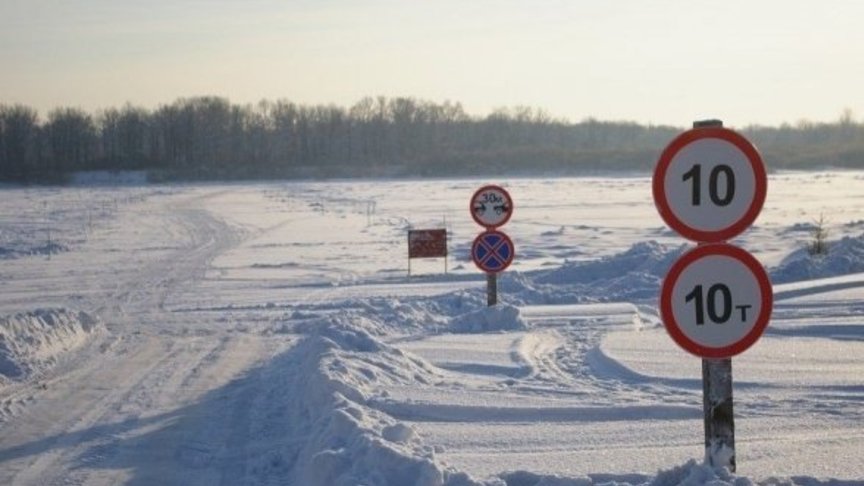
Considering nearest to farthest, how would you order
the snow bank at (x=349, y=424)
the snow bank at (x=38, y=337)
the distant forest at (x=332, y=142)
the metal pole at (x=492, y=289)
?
the snow bank at (x=349, y=424), the snow bank at (x=38, y=337), the metal pole at (x=492, y=289), the distant forest at (x=332, y=142)

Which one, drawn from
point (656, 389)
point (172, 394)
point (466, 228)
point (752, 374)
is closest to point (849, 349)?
point (752, 374)

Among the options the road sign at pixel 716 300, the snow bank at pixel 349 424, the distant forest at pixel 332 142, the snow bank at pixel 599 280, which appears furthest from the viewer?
the distant forest at pixel 332 142

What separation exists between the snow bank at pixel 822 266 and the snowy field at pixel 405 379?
0.18 feet

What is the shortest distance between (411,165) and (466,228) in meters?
73.8

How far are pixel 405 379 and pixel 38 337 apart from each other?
17.2 ft

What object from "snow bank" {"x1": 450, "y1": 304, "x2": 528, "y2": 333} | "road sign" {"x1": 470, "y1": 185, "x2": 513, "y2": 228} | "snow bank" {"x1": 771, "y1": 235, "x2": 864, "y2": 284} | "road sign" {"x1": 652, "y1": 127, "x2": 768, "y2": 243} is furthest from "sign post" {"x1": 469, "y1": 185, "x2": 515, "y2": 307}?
"road sign" {"x1": 652, "y1": 127, "x2": 768, "y2": 243}

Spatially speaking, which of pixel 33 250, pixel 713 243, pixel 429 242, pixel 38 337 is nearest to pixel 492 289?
pixel 429 242

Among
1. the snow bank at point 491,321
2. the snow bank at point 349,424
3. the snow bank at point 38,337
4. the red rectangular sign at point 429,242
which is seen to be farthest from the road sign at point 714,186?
the red rectangular sign at point 429,242

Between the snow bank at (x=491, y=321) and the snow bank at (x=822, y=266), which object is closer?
the snow bank at (x=491, y=321)

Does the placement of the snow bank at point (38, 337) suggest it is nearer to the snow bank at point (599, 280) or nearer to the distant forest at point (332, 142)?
the snow bank at point (599, 280)

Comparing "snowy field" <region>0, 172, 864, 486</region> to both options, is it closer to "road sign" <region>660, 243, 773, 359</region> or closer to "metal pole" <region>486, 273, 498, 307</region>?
"metal pole" <region>486, 273, 498, 307</region>

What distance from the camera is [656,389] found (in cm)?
865

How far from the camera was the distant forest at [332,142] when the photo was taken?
106750 mm

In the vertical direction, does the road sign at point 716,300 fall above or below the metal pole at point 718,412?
above
